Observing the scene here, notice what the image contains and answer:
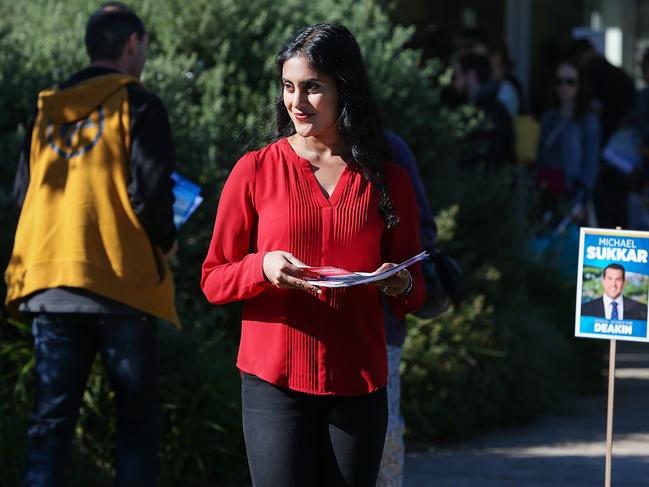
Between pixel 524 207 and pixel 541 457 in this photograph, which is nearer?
pixel 541 457

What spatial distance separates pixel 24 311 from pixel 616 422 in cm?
412

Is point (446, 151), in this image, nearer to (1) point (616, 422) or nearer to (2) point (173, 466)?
(1) point (616, 422)

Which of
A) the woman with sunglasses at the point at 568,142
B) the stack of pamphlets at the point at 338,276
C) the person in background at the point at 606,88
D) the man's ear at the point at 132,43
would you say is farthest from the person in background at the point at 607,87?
the stack of pamphlets at the point at 338,276

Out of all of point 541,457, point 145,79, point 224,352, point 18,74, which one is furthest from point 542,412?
point 18,74

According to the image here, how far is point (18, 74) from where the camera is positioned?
674cm

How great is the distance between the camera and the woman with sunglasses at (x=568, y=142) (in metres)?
10.5

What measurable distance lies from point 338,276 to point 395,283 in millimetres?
247

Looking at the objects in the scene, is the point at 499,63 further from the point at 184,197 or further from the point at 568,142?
the point at 184,197

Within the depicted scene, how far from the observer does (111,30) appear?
518 cm

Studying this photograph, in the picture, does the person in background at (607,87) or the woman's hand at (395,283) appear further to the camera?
the person in background at (607,87)

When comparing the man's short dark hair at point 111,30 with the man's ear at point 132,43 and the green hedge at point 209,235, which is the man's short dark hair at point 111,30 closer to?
the man's ear at point 132,43

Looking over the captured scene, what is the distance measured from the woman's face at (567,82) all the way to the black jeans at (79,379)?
6.39 metres

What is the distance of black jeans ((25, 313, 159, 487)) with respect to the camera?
4949mm

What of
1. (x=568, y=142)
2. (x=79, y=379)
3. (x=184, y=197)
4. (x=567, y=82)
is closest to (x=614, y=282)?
(x=184, y=197)
